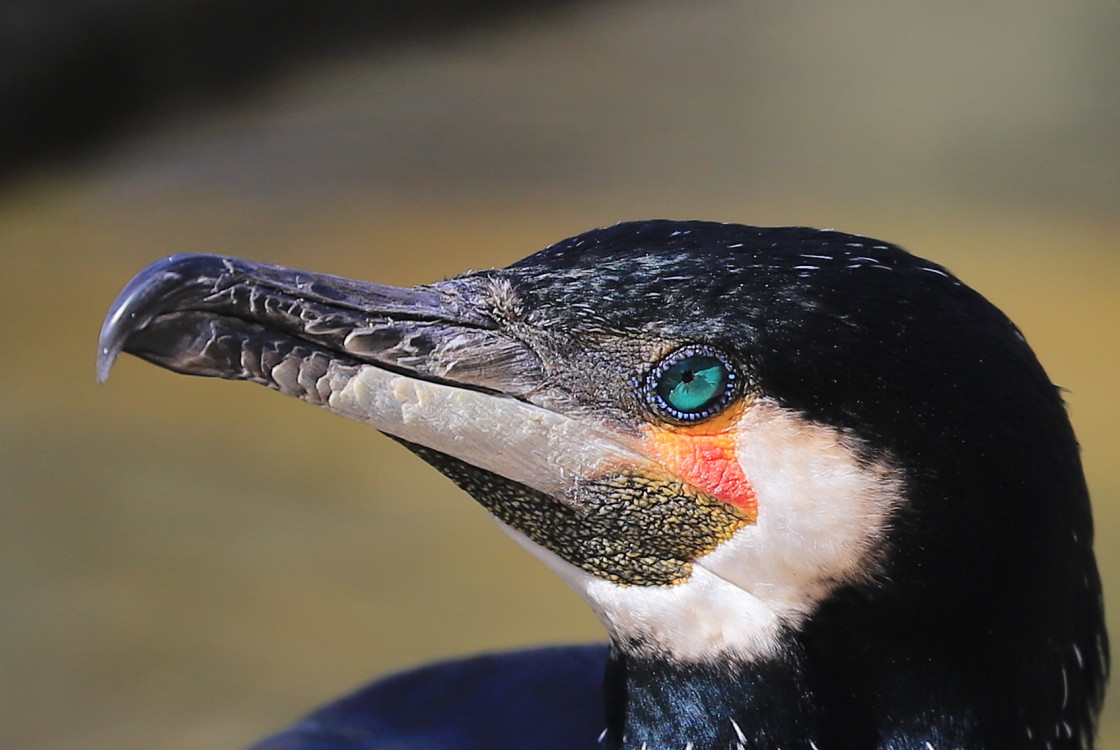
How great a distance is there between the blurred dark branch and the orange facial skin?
477cm

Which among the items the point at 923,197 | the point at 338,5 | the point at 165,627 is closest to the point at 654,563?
the point at 165,627

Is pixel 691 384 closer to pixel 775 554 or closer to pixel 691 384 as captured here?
pixel 691 384

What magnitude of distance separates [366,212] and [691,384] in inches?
159

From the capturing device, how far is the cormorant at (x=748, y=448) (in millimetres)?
1266

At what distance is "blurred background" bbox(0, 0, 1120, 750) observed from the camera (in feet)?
11.9

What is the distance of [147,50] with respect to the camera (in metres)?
5.77

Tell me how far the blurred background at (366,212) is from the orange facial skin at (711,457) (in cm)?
226

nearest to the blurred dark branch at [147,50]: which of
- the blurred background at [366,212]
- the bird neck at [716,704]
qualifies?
the blurred background at [366,212]

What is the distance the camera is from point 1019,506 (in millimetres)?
1276

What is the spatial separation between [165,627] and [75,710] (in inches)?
13.0

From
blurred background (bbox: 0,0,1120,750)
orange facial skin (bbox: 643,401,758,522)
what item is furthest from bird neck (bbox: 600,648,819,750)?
blurred background (bbox: 0,0,1120,750)

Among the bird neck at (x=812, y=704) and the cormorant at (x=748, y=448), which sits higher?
the cormorant at (x=748, y=448)

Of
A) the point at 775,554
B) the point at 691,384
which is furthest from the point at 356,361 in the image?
the point at 775,554

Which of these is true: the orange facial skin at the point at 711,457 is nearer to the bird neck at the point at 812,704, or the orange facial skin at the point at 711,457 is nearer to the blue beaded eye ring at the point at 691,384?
the blue beaded eye ring at the point at 691,384
